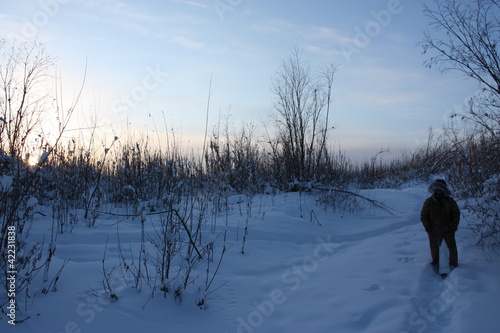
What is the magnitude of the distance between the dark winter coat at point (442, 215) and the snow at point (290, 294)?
483 millimetres

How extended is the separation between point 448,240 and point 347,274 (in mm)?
1309

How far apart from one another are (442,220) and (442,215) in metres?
0.06

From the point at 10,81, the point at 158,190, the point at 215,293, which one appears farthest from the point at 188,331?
the point at 158,190

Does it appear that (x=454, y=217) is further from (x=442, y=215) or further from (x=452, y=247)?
(x=452, y=247)

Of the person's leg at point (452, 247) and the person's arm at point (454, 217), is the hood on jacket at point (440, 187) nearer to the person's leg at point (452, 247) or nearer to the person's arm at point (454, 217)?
the person's arm at point (454, 217)

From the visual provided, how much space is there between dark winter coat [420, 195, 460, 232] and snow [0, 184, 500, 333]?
483mm

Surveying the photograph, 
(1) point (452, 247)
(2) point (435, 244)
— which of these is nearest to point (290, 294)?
(2) point (435, 244)

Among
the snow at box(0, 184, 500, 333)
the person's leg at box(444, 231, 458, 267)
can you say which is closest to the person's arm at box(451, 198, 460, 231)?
the person's leg at box(444, 231, 458, 267)

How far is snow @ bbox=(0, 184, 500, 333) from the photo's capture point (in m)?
2.76

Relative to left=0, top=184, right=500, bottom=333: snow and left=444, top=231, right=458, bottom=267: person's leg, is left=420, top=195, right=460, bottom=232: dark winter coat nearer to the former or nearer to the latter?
left=444, top=231, right=458, bottom=267: person's leg

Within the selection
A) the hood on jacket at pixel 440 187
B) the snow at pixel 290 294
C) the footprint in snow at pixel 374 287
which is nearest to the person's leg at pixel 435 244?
the snow at pixel 290 294

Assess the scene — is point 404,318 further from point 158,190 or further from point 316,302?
point 158,190

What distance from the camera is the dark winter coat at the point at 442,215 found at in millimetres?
3994

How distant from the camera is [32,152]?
17.8 feet
